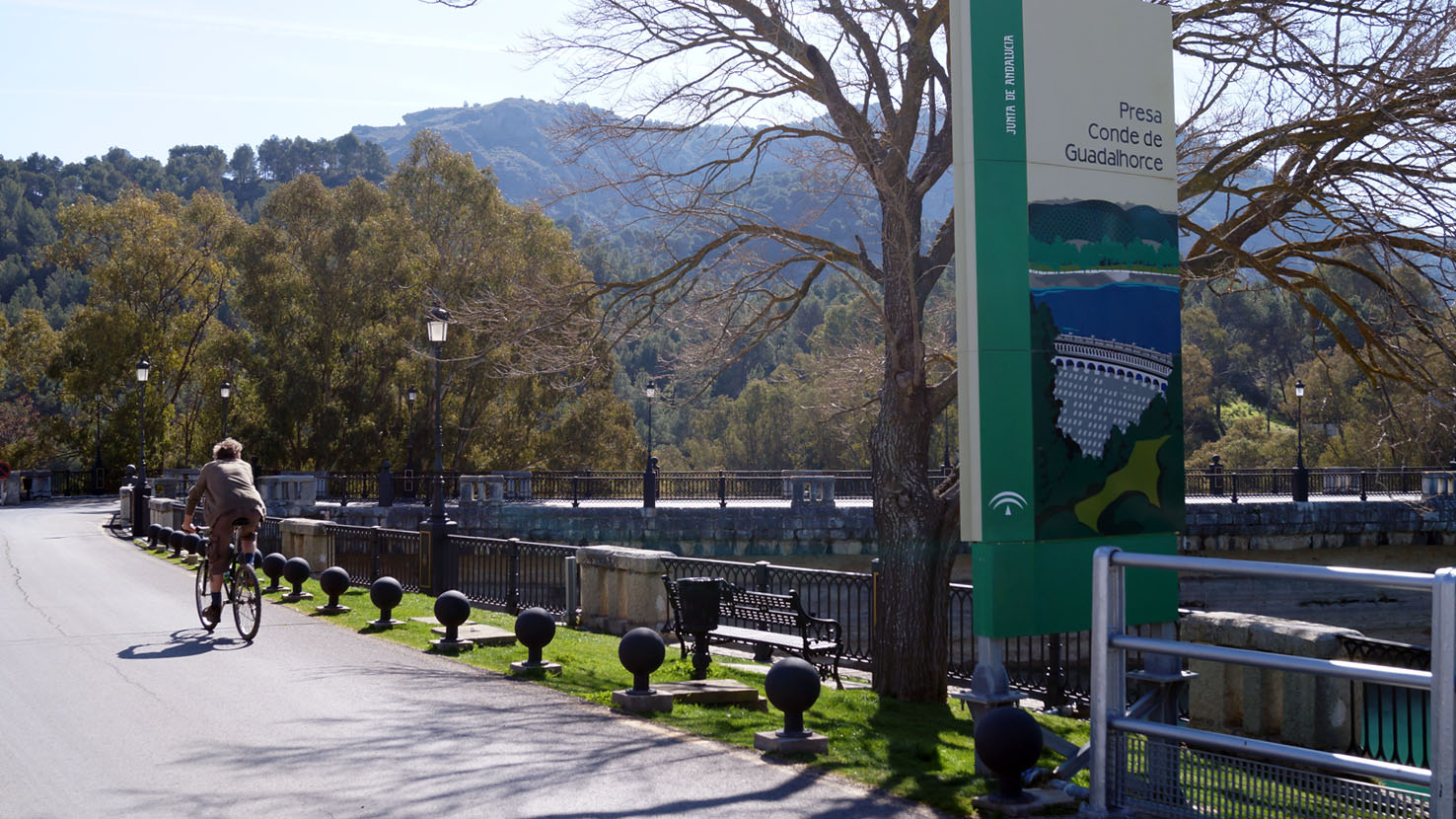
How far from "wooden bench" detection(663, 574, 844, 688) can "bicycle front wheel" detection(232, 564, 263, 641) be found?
4042 millimetres

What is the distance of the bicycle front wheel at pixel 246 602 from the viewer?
11.4 meters

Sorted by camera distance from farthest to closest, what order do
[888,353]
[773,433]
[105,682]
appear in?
[773,433] < [888,353] < [105,682]

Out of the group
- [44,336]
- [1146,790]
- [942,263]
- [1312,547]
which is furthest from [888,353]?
[44,336]

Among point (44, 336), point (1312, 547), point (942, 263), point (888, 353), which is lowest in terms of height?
point (1312, 547)

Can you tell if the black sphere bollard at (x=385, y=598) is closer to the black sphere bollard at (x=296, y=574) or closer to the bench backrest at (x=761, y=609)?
the black sphere bollard at (x=296, y=574)

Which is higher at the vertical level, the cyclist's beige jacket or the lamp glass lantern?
the lamp glass lantern

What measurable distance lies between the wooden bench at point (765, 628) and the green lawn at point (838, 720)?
29 centimetres

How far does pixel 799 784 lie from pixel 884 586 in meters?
5.16

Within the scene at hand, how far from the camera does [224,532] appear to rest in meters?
11.4

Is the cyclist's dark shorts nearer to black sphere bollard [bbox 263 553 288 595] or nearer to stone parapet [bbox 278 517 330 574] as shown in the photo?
black sphere bollard [bbox 263 553 288 595]

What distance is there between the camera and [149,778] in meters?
6.43

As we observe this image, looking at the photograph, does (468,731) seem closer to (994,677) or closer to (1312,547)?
(994,677)

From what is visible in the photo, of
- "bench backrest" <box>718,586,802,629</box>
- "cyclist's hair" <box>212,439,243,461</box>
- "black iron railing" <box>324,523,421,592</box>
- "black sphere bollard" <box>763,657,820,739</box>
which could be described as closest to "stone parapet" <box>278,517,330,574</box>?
"black iron railing" <box>324,523,421,592</box>

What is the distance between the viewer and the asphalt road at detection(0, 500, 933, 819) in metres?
6.08
